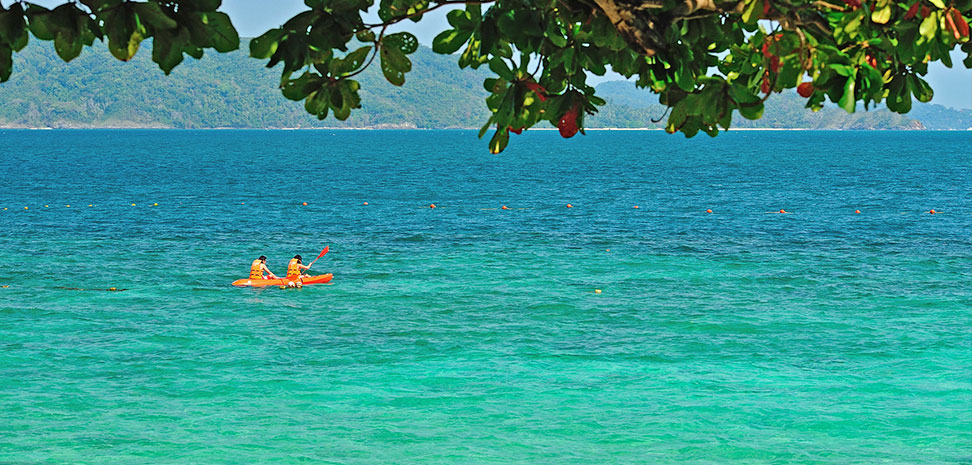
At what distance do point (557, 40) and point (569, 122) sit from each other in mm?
507

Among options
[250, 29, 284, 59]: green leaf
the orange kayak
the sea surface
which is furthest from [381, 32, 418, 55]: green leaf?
the orange kayak

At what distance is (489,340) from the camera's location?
33.4 metres

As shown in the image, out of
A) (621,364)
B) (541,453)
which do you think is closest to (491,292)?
(621,364)

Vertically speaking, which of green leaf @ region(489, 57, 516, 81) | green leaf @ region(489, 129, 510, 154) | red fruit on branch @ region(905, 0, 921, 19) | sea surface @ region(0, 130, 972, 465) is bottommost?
sea surface @ region(0, 130, 972, 465)

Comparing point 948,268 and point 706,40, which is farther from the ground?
point 706,40

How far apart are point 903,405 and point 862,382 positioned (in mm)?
2406

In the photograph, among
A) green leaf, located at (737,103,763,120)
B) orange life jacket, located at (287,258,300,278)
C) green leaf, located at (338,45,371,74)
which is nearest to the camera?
green leaf, located at (737,103,763,120)

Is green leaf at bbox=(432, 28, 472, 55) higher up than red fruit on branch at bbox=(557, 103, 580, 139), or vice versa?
green leaf at bbox=(432, 28, 472, 55)

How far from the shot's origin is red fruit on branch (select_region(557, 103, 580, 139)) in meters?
6.51

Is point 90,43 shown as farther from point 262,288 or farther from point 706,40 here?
point 262,288

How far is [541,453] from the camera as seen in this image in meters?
22.2

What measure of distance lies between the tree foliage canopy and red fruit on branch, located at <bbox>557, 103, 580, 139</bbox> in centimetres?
1

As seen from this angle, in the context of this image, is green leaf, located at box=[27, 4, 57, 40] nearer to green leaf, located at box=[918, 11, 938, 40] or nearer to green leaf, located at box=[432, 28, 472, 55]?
green leaf, located at box=[432, 28, 472, 55]

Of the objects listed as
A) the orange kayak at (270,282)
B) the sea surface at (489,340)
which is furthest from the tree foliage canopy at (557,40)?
the orange kayak at (270,282)
